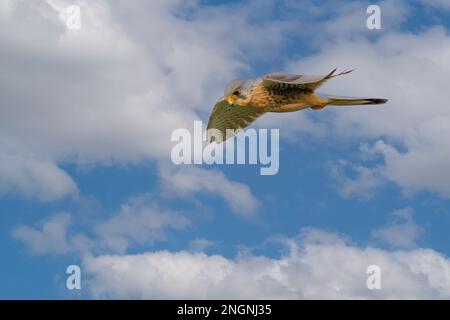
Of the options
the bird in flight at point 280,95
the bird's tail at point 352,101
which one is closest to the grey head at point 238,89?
the bird in flight at point 280,95

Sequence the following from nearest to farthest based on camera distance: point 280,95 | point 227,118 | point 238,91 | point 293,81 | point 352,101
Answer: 1. point 293,81
2. point 352,101
3. point 280,95
4. point 238,91
5. point 227,118

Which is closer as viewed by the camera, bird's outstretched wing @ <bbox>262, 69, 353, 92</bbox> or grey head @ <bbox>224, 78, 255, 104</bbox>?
bird's outstretched wing @ <bbox>262, 69, 353, 92</bbox>

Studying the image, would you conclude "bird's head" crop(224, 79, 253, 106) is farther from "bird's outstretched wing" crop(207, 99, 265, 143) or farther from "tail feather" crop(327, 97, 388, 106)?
"tail feather" crop(327, 97, 388, 106)

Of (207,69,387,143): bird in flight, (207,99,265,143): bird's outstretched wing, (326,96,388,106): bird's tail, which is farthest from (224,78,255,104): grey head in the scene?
(326,96,388,106): bird's tail

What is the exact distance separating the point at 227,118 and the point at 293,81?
2022mm

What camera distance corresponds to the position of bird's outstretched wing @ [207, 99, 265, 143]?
32.2 feet

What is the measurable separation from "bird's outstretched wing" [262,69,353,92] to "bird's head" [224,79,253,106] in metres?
0.31

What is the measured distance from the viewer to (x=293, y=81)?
817 cm

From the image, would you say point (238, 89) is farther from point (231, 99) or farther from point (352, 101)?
point (352, 101)

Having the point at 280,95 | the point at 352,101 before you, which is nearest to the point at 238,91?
the point at 280,95

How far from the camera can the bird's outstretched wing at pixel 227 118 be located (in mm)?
9828

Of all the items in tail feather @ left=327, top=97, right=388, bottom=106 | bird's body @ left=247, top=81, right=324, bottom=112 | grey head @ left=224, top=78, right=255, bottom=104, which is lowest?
tail feather @ left=327, top=97, right=388, bottom=106

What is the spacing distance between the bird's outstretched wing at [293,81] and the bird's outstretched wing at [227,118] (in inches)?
47.0
